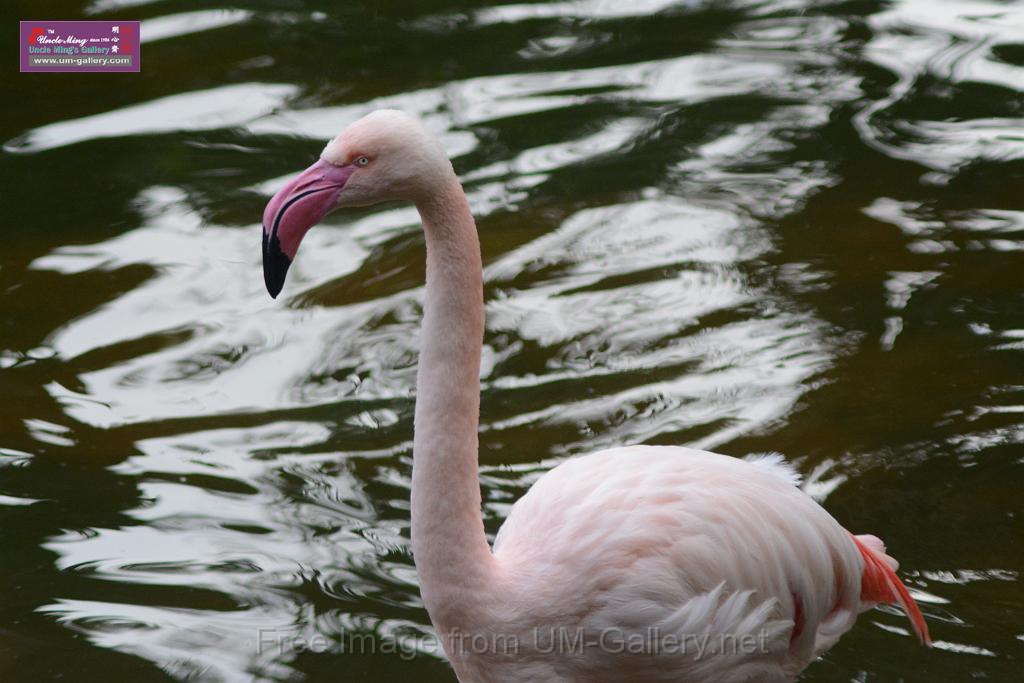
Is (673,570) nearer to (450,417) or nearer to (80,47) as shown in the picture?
(450,417)

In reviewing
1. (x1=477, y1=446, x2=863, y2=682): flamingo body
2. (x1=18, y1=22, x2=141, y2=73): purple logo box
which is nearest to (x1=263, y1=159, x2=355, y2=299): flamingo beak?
(x1=477, y1=446, x2=863, y2=682): flamingo body

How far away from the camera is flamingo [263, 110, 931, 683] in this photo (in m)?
3.18

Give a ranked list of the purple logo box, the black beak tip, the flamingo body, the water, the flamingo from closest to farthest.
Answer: the black beak tip, the flamingo, the flamingo body, the water, the purple logo box

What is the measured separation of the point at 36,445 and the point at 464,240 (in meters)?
2.80

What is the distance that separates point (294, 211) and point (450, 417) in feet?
2.12

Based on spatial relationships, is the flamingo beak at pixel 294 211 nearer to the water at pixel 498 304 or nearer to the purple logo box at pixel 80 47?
the water at pixel 498 304

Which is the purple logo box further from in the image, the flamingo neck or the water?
the flamingo neck

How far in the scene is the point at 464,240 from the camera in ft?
10.7

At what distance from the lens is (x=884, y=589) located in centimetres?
399

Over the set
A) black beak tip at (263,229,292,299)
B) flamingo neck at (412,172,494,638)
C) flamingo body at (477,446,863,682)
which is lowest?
flamingo body at (477,446,863,682)

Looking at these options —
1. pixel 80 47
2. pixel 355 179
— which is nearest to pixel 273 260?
pixel 355 179

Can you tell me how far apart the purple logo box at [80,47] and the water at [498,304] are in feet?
0.43

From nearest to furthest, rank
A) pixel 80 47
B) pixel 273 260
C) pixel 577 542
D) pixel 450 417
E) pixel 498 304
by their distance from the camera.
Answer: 1. pixel 273 260
2. pixel 450 417
3. pixel 577 542
4. pixel 498 304
5. pixel 80 47

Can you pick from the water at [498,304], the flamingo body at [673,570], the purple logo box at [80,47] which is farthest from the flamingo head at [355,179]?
the purple logo box at [80,47]
